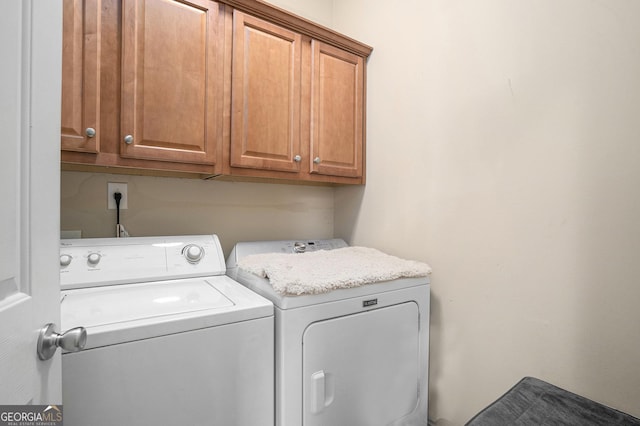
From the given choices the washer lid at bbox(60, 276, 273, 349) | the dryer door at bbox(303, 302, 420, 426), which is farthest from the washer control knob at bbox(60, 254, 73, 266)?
the dryer door at bbox(303, 302, 420, 426)

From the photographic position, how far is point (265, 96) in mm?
1555

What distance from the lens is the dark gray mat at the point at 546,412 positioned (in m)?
0.84

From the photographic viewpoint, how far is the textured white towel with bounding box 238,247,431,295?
1.09 meters

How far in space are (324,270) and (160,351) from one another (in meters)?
0.64

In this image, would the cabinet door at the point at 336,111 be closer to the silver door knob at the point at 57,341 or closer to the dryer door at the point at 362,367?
the dryer door at the point at 362,367

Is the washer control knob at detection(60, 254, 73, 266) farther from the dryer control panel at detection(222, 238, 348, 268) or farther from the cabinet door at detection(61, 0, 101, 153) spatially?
the dryer control panel at detection(222, 238, 348, 268)

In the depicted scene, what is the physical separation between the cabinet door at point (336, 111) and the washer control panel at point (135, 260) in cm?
73

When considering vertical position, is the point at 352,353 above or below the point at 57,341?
below

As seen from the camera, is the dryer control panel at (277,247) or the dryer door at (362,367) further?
the dryer control panel at (277,247)

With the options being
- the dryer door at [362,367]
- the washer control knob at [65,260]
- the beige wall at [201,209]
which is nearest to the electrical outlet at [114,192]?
the beige wall at [201,209]

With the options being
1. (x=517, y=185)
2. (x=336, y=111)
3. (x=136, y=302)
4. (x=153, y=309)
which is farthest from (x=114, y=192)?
(x=517, y=185)

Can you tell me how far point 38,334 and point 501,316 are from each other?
59.6 inches

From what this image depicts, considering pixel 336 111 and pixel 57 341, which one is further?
pixel 336 111

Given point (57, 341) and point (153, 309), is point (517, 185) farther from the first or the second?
point (57, 341)
